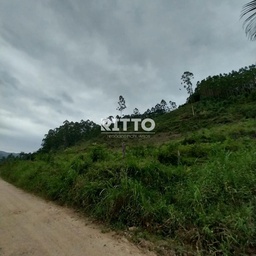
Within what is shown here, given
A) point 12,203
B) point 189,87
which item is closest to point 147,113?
point 189,87

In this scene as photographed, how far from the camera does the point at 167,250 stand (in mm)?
3131

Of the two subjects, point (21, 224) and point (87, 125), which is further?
point (87, 125)

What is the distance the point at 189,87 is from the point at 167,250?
5538cm

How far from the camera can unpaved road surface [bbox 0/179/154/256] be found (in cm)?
326

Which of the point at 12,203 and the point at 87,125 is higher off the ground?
the point at 87,125

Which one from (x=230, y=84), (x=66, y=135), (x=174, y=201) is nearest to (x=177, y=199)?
(x=174, y=201)

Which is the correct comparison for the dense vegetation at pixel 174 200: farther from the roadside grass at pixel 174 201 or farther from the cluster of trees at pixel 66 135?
the cluster of trees at pixel 66 135

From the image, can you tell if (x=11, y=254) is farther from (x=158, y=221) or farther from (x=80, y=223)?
(x=158, y=221)

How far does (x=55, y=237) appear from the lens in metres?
3.74

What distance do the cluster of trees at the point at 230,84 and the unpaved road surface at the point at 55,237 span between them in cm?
4047

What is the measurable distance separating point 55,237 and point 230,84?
44.4 meters

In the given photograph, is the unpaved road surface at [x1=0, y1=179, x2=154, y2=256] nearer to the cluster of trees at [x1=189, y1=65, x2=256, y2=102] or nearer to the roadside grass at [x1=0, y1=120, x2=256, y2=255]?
the roadside grass at [x1=0, y1=120, x2=256, y2=255]

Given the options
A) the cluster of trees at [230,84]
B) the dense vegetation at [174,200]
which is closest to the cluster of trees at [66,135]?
the cluster of trees at [230,84]

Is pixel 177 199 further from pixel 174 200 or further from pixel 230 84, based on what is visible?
pixel 230 84
